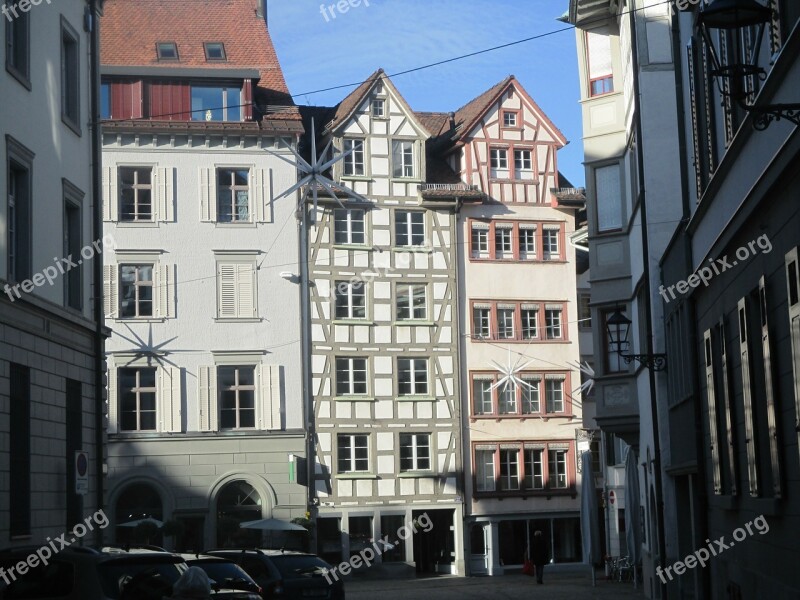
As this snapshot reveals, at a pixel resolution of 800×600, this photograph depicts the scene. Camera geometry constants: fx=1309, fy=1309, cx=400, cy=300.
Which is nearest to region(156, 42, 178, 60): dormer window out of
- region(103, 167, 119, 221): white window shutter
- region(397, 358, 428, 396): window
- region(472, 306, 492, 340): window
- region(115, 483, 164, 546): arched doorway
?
region(103, 167, 119, 221): white window shutter

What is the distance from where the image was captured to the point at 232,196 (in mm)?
46625

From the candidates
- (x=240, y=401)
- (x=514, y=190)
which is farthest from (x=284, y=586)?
(x=514, y=190)

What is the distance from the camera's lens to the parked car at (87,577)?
12539 millimetres

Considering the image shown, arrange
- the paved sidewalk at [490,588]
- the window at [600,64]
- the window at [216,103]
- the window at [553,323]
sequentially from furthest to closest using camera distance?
the window at [553,323]
the window at [216,103]
the paved sidewalk at [490,588]
the window at [600,64]

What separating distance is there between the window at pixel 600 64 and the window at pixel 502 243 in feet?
63.7

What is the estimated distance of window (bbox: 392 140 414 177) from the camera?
162 feet

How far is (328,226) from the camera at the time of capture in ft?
157

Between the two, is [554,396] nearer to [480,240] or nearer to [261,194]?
[480,240]

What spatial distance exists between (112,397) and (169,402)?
191cm

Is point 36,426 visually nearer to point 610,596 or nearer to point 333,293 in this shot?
point 610,596

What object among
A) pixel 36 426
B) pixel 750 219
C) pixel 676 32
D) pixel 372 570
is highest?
pixel 676 32

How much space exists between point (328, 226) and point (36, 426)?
85.8 feet
